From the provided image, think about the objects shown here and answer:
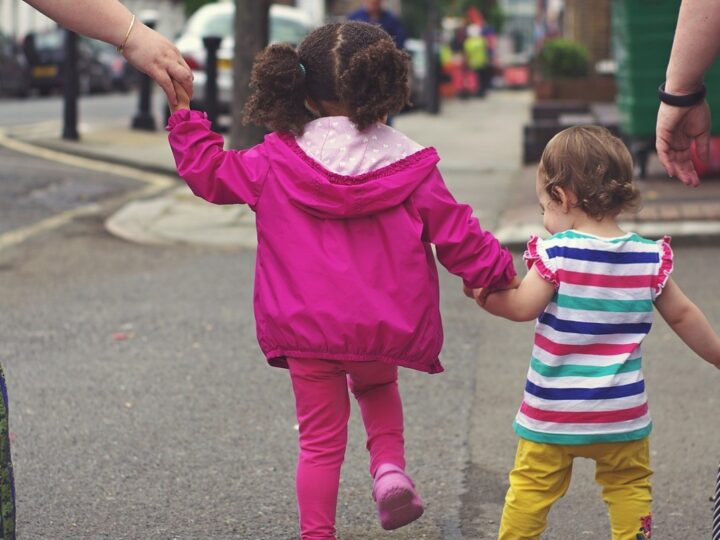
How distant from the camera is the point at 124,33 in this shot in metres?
3.04

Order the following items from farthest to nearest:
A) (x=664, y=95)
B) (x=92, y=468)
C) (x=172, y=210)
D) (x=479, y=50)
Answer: (x=479, y=50) → (x=172, y=210) → (x=92, y=468) → (x=664, y=95)

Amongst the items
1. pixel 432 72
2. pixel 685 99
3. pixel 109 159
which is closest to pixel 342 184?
pixel 685 99

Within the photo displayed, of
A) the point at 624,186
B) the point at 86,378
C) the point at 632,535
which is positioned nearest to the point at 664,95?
the point at 624,186

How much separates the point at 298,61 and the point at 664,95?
0.86 m

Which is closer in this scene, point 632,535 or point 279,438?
point 632,535

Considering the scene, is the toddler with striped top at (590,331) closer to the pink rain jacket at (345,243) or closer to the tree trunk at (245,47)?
the pink rain jacket at (345,243)

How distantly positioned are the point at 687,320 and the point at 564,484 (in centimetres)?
46

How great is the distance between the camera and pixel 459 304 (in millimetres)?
7039

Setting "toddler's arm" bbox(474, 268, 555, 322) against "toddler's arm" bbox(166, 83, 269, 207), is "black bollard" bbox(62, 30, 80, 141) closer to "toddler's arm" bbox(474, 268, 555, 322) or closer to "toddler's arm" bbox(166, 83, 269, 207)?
"toddler's arm" bbox(166, 83, 269, 207)

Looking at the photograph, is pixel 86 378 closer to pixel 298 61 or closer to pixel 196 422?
pixel 196 422

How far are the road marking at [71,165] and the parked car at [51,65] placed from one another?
15.5m

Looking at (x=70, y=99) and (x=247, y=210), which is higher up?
(x=70, y=99)

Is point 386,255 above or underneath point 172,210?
above

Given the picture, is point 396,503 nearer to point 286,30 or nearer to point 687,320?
point 687,320
